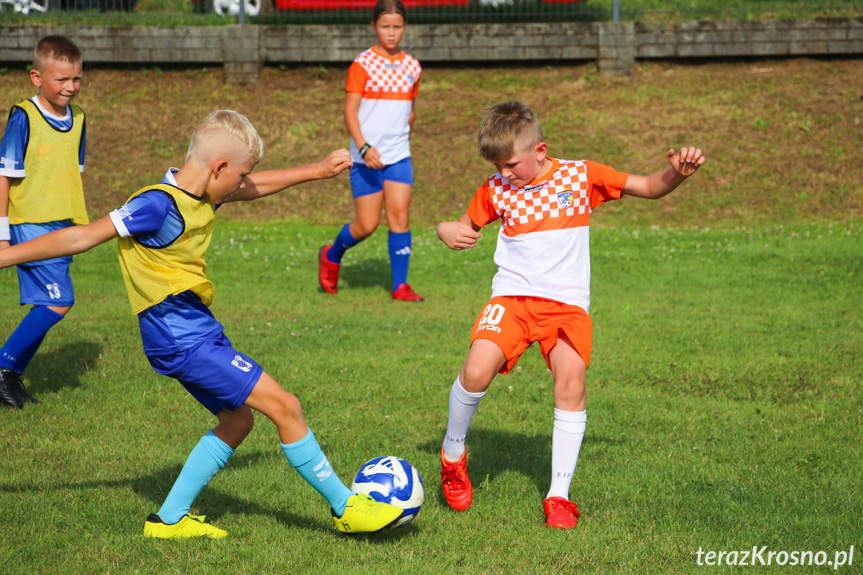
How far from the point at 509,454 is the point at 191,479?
2.02 m

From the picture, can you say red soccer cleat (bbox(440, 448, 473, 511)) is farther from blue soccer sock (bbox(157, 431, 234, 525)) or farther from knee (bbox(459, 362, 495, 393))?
blue soccer sock (bbox(157, 431, 234, 525))

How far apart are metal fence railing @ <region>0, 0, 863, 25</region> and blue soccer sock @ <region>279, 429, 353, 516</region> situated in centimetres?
1471

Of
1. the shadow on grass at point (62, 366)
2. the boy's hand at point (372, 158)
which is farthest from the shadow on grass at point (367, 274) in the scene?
the shadow on grass at point (62, 366)

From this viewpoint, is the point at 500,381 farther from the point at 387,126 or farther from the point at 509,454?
the point at 387,126

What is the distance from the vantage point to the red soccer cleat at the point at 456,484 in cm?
445

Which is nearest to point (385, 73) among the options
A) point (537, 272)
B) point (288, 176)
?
point (288, 176)

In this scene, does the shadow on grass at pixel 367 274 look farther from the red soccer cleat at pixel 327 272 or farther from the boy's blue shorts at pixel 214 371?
the boy's blue shorts at pixel 214 371

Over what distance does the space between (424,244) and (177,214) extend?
8.94 m

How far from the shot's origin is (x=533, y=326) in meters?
4.43

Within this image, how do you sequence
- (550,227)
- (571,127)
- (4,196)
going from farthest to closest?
(571,127) → (4,196) → (550,227)

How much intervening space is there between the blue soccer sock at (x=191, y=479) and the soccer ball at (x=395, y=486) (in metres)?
0.71

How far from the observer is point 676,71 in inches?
683

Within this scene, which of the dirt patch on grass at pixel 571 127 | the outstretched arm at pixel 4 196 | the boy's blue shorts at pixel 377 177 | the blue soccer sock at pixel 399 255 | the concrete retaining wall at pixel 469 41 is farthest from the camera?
the concrete retaining wall at pixel 469 41

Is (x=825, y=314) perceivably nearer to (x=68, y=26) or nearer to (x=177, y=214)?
(x=177, y=214)
